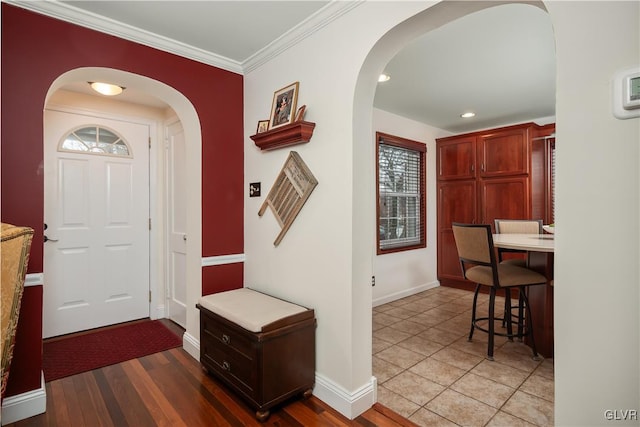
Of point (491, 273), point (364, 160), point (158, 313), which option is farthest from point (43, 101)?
point (491, 273)

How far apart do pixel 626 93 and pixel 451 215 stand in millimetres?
3934

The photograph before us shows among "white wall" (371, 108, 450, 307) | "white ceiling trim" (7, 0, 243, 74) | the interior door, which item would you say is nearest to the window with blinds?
"white wall" (371, 108, 450, 307)

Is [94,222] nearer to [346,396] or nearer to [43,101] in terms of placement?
[43,101]

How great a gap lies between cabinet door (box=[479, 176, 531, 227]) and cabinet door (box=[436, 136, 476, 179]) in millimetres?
273

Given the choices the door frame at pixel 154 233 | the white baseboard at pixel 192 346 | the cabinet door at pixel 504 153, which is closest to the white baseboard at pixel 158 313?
the door frame at pixel 154 233

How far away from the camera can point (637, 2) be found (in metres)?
0.96

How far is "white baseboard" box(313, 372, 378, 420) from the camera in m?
1.84

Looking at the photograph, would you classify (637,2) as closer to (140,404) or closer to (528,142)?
(140,404)

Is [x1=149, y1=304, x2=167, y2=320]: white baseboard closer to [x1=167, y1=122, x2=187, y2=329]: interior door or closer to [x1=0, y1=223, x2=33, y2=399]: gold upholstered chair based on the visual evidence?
[x1=167, y1=122, x2=187, y2=329]: interior door

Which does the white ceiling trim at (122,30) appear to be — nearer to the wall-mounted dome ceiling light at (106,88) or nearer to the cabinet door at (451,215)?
the wall-mounted dome ceiling light at (106,88)

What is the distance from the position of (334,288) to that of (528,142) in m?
3.49

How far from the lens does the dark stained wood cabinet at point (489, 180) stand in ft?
13.4

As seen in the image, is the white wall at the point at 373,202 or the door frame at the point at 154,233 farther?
the door frame at the point at 154,233

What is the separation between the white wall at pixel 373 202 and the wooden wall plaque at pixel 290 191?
6cm
